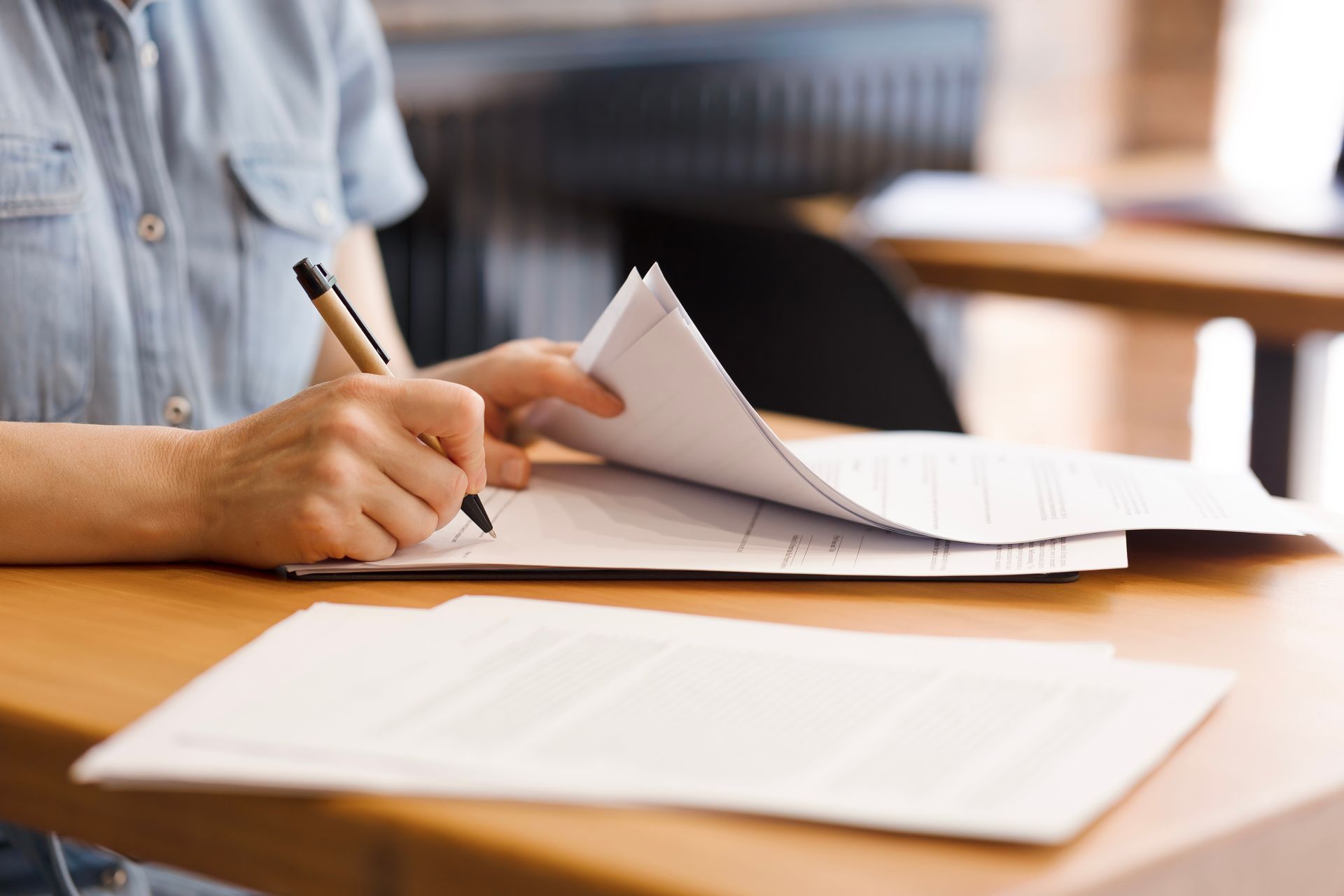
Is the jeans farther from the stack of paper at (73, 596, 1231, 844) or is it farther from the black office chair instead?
the black office chair

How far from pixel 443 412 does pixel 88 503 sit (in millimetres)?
167

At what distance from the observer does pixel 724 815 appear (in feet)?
1.23

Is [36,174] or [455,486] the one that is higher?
[36,174]

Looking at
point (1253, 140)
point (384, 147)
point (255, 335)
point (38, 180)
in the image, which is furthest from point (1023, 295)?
point (1253, 140)

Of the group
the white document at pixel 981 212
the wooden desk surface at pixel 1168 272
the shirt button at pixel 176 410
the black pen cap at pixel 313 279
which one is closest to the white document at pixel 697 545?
the black pen cap at pixel 313 279

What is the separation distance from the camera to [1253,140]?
12.2 feet

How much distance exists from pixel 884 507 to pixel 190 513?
0.33 meters

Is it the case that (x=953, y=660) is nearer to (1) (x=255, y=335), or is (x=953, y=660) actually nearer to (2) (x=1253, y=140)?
(1) (x=255, y=335)

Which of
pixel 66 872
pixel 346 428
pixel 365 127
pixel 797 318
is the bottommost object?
pixel 66 872

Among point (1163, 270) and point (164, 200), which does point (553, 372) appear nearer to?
→ point (164, 200)

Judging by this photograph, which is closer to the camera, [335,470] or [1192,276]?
[335,470]

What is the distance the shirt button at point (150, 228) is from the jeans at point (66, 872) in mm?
417

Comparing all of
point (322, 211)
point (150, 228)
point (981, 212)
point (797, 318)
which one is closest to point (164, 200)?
point (150, 228)

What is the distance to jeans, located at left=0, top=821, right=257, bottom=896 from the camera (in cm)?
68
